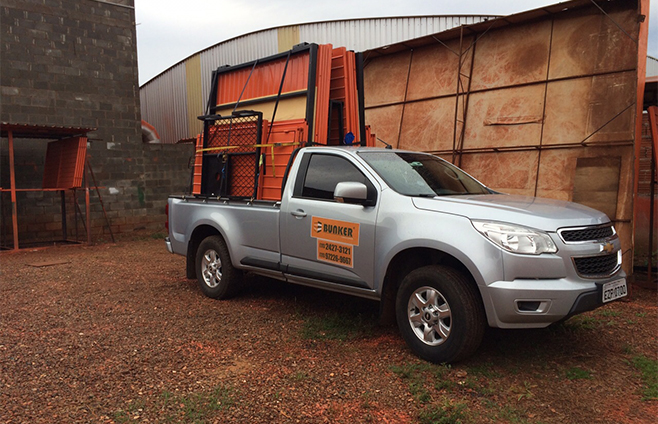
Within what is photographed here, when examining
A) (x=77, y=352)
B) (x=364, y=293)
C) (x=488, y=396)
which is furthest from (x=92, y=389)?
(x=488, y=396)

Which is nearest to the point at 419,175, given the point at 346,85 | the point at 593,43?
the point at 346,85

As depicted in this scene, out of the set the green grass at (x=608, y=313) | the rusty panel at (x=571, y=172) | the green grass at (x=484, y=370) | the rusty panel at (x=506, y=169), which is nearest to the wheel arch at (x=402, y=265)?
the green grass at (x=484, y=370)

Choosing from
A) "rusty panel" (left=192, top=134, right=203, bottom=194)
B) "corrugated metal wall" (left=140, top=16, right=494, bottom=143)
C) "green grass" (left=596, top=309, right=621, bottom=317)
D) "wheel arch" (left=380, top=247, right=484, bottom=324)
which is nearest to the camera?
"wheel arch" (left=380, top=247, right=484, bottom=324)

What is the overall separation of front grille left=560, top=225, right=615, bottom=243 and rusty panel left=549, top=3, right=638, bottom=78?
14.5 feet

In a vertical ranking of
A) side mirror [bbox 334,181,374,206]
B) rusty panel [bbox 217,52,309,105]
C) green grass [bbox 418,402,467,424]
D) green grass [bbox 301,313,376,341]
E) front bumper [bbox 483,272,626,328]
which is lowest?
green grass [bbox 301,313,376,341]

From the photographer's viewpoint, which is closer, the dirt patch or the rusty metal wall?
the dirt patch

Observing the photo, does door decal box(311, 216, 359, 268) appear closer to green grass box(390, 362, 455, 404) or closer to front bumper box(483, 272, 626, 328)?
green grass box(390, 362, 455, 404)

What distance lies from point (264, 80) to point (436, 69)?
432 centimetres

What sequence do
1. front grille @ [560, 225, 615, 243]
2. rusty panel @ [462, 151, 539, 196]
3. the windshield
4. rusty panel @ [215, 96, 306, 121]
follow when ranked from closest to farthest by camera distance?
front grille @ [560, 225, 615, 243] → the windshield → rusty panel @ [215, 96, 306, 121] → rusty panel @ [462, 151, 539, 196]

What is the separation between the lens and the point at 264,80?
6.90 metres

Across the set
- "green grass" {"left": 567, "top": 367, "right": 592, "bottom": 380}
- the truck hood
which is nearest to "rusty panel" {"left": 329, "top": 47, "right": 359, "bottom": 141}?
the truck hood

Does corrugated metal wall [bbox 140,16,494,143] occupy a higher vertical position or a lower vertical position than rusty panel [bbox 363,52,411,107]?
higher

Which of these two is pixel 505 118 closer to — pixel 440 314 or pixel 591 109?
pixel 591 109

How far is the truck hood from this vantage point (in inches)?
151
